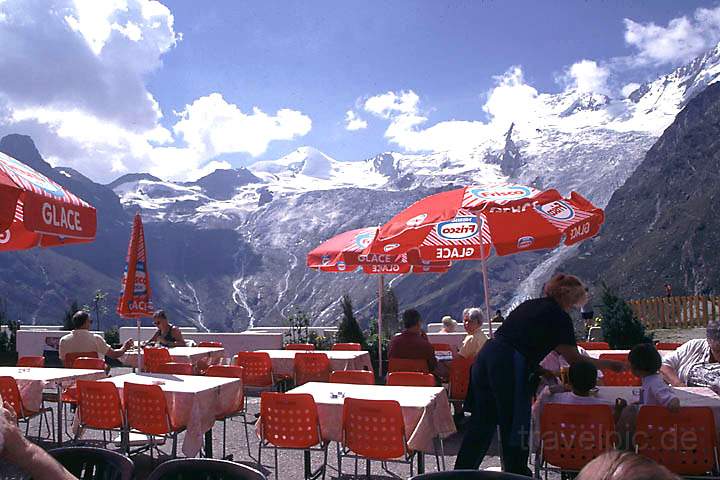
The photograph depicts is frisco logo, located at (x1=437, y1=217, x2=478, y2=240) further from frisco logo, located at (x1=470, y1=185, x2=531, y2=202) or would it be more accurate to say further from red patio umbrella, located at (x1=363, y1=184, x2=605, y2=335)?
frisco logo, located at (x1=470, y1=185, x2=531, y2=202)

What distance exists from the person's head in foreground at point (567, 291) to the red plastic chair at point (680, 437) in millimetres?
765

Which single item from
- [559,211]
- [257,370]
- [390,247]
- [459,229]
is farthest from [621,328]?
[257,370]

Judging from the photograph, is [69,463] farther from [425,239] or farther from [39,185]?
[425,239]

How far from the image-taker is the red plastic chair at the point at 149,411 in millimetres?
5066

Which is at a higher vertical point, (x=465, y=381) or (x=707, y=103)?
(x=707, y=103)

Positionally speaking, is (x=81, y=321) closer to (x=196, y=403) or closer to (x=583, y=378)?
(x=196, y=403)

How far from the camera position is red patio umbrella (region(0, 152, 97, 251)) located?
4340 millimetres

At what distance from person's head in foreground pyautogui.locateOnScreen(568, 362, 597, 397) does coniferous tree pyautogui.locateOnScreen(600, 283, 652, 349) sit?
7.08 metres

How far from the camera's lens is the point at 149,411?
5.12 m

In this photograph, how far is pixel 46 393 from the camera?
7.21 meters

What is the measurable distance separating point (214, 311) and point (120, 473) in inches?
A: 7937

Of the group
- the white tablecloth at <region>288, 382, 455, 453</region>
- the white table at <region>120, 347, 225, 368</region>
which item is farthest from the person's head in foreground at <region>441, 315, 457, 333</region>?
the white tablecloth at <region>288, 382, 455, 453</region>

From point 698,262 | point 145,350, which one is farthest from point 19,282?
point 145,350

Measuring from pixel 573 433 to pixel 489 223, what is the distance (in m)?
4.59
